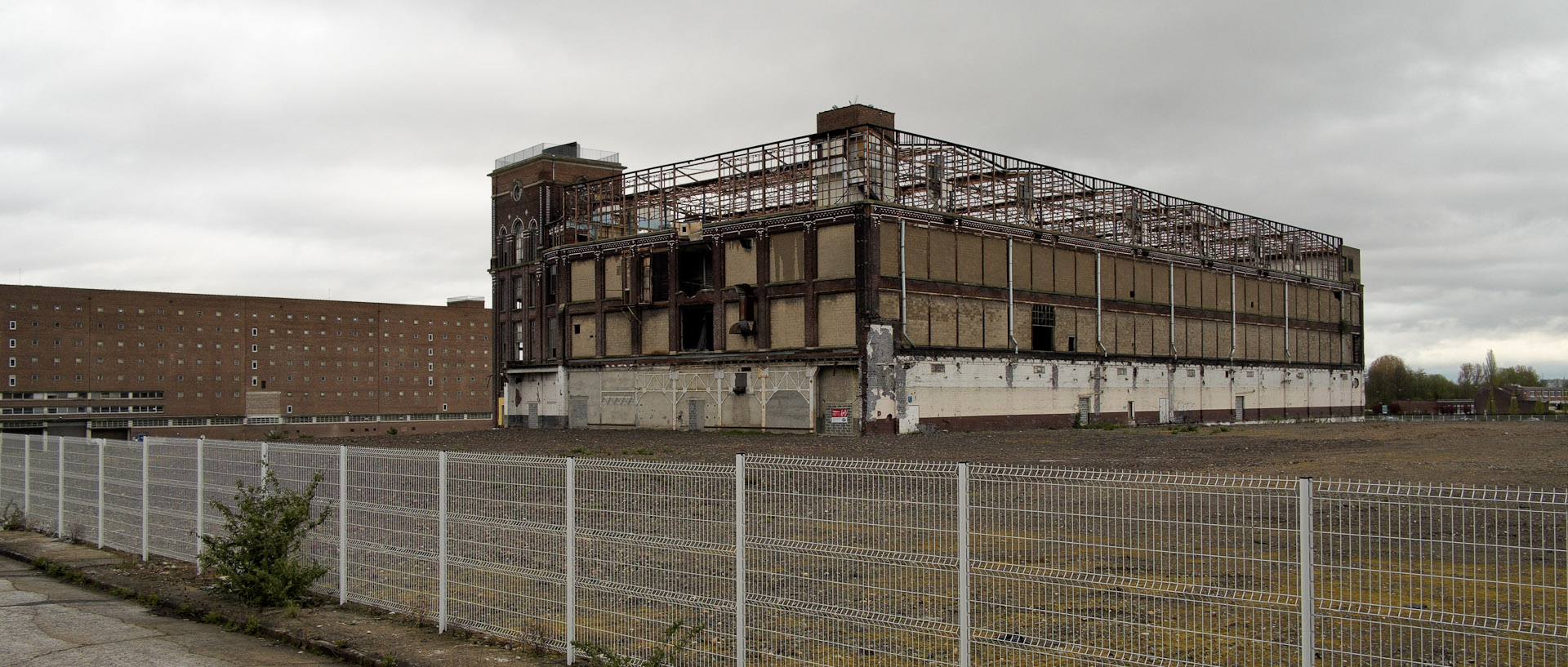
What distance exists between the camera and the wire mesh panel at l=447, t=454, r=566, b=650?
9102mm

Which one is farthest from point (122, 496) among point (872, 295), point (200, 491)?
point (872, 295)

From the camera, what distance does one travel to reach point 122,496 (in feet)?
50.1

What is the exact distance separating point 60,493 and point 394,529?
10.2 meters

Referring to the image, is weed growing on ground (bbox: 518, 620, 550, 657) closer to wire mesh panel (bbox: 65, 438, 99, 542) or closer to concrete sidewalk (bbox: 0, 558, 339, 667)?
concrete sidewalk (bbox: 0, 558, 339, 667)

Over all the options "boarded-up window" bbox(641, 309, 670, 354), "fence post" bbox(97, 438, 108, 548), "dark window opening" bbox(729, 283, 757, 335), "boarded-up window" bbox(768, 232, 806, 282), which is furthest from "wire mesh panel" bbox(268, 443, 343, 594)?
"boarded-up window" bbox(641, 309, 670, 354)

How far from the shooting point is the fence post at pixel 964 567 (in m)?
6.57

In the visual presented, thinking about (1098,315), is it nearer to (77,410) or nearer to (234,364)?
(234,364)

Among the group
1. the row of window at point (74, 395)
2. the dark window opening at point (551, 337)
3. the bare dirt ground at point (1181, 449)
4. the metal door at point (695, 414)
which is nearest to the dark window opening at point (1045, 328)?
the bare dirt ground at point (1181, 449)

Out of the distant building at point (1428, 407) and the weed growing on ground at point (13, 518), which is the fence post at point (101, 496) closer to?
the weed growing on ground at point (13, 518)

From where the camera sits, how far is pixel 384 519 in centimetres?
1068

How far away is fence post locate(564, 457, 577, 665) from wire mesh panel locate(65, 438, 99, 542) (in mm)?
11096

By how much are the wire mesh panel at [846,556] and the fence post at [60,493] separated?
14.6 metres

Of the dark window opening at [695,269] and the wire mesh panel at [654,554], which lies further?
the dark window opening at [695,269]

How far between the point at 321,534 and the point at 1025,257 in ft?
129
